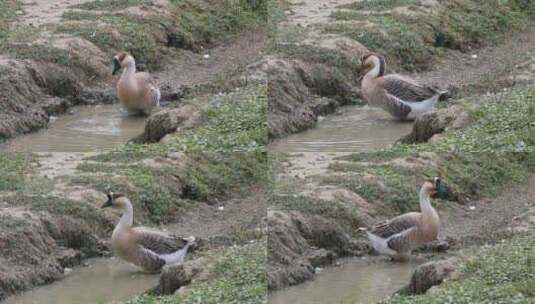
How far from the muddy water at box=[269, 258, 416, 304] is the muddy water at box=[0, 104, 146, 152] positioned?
3.08m

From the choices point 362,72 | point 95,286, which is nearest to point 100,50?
point 362,72

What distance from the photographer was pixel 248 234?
15711mm

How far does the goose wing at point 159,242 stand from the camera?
51.5 feet

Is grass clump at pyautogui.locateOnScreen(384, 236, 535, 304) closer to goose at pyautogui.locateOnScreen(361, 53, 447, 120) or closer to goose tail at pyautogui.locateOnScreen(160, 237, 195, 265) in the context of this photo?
goose tail at pyautogui.locateOnScreen(160, 237, 195, 265)

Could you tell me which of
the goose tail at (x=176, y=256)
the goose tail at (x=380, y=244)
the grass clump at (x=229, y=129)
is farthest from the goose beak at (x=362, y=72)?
the goose tail at (x=176, y=256)

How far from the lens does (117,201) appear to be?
16.5 metres

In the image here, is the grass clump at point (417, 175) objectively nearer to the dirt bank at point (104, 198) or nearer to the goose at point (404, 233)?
the goose at point (404, 233)

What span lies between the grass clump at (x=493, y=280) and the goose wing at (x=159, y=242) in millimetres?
2246

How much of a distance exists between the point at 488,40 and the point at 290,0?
2665 millimetres

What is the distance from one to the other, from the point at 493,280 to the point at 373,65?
533 centimetres

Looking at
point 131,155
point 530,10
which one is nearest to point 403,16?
point 530,10

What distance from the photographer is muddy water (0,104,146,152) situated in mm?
17531

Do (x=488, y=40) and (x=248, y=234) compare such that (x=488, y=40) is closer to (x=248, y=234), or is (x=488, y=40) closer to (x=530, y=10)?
(x=530, y=10)

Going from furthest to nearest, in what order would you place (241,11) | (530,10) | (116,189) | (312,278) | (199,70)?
(530,10) → (241,11) → (199,70) → (116,189) → (312,278)
